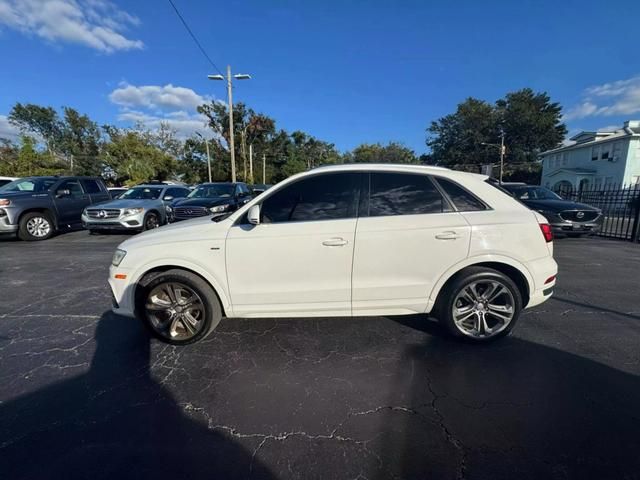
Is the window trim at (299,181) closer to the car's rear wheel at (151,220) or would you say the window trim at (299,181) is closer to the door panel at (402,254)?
the door panel at (402,254)

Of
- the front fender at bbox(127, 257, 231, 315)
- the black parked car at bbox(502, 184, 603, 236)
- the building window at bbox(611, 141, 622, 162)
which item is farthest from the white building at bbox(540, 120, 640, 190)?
the front fender at bbox(127, 257, 231, 315)

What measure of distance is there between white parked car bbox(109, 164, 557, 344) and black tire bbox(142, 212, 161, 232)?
24.1ft

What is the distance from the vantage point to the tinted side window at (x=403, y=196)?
293cm

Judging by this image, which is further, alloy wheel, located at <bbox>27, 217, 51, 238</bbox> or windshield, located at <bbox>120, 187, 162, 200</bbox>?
windshield, located at <bbox>120, 187, 162, 200</bbox>

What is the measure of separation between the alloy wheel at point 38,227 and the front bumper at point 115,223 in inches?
38.8

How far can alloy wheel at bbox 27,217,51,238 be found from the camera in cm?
864

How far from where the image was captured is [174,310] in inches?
119

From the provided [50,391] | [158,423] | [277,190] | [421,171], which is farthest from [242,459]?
[421,171]

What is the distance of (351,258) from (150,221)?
912 centimetres

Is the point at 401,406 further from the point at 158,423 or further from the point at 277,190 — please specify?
the point at 277,190

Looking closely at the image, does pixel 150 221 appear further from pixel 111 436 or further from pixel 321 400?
pixel 321 400

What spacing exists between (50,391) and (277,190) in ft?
8.31

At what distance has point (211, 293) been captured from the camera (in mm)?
2945

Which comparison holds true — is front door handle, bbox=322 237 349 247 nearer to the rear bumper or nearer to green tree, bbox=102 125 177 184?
the rear bumper
